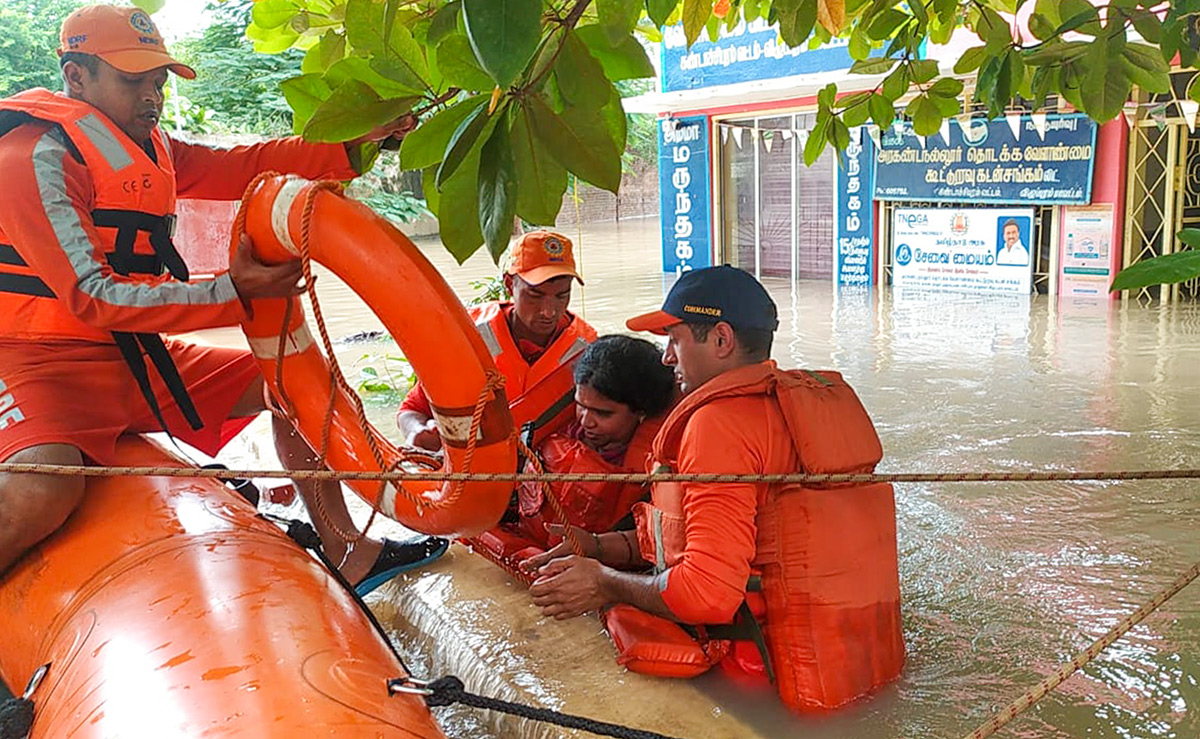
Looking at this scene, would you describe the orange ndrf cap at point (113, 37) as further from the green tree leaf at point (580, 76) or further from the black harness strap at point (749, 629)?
the black harness strap at point (749, 629)

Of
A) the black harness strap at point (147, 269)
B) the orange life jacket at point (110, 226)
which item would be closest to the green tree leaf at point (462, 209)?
the orange life jacket at point (110, 226)

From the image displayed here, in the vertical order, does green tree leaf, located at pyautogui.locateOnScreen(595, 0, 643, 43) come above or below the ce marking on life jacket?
above

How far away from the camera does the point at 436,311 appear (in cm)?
188

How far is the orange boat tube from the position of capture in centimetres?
152

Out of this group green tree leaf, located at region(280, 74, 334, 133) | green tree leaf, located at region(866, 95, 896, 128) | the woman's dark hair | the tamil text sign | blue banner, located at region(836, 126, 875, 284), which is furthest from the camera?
blue banner, located at region(836, 126, 875, 284)

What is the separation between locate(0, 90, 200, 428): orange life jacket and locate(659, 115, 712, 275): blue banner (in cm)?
998


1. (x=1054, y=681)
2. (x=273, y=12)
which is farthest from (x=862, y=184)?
(x=1054, y=681)

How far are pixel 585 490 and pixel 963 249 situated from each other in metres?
8.26

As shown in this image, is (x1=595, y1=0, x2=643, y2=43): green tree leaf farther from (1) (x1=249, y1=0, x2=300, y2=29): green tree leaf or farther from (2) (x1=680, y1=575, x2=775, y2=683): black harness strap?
(2) (x1=680, y1=575, x2=775, y2=683): black harness strap

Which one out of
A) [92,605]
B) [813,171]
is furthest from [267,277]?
[813,171]

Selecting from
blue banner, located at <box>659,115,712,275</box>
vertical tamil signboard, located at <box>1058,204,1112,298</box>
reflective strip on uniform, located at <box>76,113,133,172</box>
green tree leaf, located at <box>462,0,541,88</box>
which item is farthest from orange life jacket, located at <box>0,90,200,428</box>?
blue banner, located at <box>659,115,712,275</box>

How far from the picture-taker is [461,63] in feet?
4.87

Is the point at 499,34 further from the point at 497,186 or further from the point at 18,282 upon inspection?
the point at 18,282

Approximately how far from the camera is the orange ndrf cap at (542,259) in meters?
3.39
